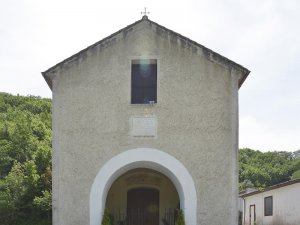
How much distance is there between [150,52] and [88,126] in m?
2.83

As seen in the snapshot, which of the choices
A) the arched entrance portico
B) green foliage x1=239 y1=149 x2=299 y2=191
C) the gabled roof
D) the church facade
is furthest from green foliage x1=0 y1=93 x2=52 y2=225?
green foliage x1=239 y1=149 x2=299 y2=191

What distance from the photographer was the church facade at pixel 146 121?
13414 millimetres

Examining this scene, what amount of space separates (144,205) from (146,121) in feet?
18.2

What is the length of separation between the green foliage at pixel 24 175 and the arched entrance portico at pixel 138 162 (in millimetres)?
13011

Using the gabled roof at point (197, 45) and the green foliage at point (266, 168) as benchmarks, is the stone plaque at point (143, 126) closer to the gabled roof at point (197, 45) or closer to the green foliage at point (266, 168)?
the gabled roof at point (197, 45)

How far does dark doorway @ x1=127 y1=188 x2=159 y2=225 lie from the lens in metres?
18.0

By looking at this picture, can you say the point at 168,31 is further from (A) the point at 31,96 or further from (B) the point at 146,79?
(A) the point at 31,96

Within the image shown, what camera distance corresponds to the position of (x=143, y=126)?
13664 millimetres

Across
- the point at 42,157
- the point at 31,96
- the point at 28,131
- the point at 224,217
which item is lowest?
the point at 224,217

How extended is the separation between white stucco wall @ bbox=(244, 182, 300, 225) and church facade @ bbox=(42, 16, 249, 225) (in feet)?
36.6

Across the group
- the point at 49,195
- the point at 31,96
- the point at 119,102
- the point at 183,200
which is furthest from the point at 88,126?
the point at 31,96

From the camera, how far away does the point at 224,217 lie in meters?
13.3

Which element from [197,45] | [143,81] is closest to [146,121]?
[143,81]

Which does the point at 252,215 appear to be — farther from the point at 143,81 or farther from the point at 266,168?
the point at 266,168
